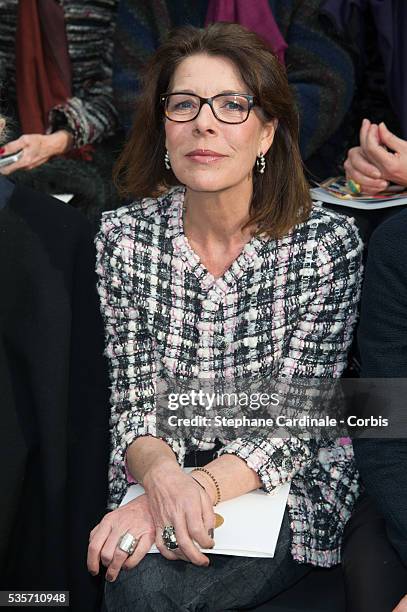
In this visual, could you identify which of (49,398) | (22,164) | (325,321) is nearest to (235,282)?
(325,321)

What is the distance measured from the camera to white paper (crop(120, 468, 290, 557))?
217 cm

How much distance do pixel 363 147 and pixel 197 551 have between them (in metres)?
1.36

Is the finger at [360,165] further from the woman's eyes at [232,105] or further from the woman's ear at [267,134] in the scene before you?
the woman's eyes at [232,105]

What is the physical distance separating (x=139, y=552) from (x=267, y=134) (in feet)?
3.61

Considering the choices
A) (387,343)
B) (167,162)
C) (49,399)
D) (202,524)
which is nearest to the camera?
(202,524)

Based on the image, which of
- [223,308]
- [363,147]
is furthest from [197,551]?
[363,147]

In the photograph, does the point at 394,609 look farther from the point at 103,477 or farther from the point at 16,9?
the point at 16,9

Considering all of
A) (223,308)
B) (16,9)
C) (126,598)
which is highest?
(16,9)

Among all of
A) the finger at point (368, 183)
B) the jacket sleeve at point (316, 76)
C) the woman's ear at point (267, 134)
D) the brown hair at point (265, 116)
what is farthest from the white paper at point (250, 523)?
the jacket sleeve at point (316, 76)

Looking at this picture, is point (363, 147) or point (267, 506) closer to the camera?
point (267, 506)

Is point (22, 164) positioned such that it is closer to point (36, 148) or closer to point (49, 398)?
point (36, 148)

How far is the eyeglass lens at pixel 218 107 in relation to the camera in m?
2.47

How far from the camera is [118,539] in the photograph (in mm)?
2229

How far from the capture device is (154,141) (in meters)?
2.70
